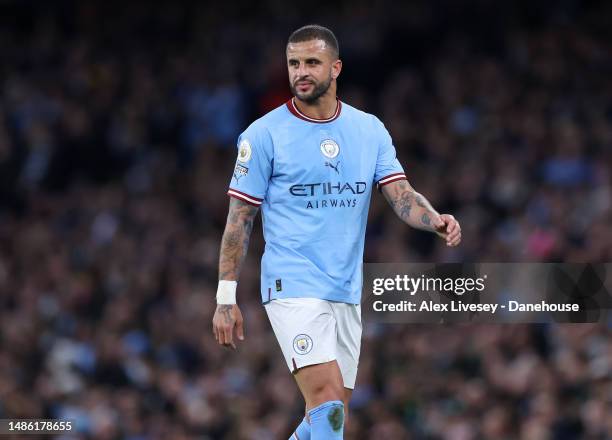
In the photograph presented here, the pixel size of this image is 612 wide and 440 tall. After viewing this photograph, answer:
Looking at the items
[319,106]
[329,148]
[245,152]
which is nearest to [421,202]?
[329,148]

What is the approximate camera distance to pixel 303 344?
706 cm

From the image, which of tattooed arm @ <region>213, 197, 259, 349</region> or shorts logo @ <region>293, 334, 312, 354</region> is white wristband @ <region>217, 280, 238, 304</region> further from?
shorts logo @ <region>293, 334, 312, 354</region>

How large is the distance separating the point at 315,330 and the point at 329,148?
107cm

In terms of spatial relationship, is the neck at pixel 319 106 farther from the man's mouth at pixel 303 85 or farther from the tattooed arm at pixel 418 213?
the tattooed arm at pixel 418 213

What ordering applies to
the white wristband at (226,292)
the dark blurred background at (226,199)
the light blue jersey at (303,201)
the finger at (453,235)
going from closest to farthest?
the finger at (453,235) < the white wristband at (226,292) < the light blue jersey at (303,201) < the dark blurred background at (226,199)

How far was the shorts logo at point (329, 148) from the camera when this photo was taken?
7.35 metres

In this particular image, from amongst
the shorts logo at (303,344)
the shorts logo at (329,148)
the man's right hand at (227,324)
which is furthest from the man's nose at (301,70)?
the shorts logo at (303,344)

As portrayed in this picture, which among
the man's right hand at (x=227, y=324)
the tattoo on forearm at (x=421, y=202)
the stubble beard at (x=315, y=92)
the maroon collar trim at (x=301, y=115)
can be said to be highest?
the stubble beard at (x=315, y=92)

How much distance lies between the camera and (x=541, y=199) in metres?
14.0

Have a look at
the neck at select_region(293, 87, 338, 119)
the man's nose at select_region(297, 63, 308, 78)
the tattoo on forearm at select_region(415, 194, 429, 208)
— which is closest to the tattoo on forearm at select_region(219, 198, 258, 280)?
the neck at select_region(293, 87, 338, 119)

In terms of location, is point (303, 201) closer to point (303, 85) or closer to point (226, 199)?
point (303, 85)

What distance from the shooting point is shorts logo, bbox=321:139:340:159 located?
735cm

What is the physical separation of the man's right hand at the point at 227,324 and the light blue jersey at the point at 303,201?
11.5 inches

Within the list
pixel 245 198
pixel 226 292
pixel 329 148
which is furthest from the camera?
pixel 329 148
